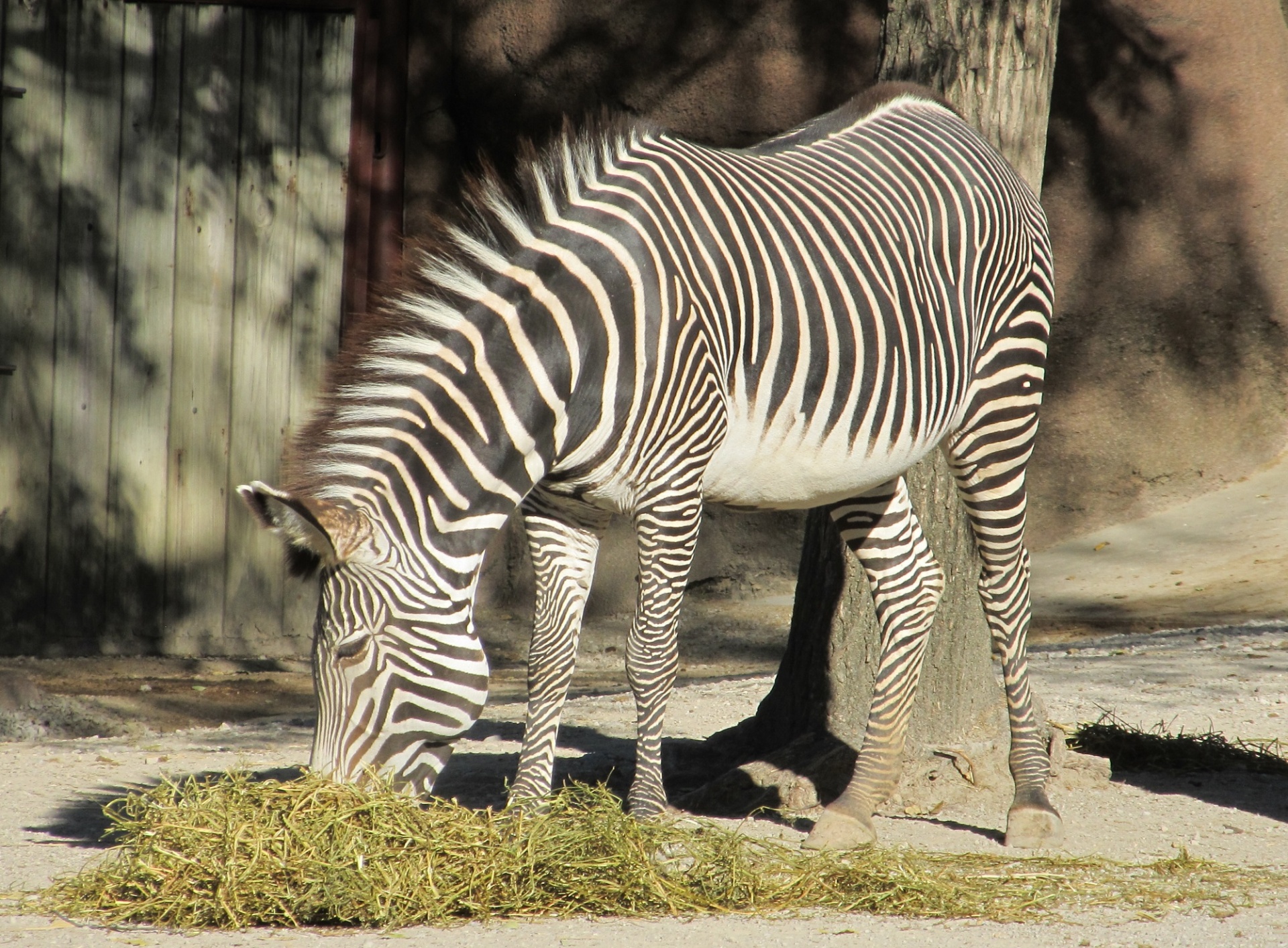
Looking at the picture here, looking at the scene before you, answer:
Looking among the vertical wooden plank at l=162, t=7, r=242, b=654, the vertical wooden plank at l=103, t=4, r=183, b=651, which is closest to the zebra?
the vertical wooden plank at l=162, t=7, r=242, b=654

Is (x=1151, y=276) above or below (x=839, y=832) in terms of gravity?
above

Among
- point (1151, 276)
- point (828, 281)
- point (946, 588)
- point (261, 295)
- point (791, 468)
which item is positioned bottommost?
point (946, 588)

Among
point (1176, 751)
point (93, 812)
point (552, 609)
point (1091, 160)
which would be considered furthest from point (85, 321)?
point (1091, 160)

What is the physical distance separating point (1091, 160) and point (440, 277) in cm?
677

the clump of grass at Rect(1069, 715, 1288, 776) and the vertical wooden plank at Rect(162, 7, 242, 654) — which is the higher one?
the vertical wooden plank at Rect(162, 7, 242, 654)

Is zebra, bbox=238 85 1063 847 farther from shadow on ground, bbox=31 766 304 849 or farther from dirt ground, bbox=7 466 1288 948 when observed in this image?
shadow on ground, bbox=31 766 304 849

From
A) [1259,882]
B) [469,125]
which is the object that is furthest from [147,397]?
[1259,882]

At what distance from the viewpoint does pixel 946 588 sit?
16.4 feet

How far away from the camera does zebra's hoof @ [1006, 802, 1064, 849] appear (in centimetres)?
420

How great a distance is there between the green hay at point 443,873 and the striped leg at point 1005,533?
1019mm

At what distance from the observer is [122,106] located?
7836 mm

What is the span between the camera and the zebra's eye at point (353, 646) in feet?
10.5

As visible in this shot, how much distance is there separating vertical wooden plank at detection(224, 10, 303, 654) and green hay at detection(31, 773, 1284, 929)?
15.7 ft

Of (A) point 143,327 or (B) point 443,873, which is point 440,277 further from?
(A) point 143,327
